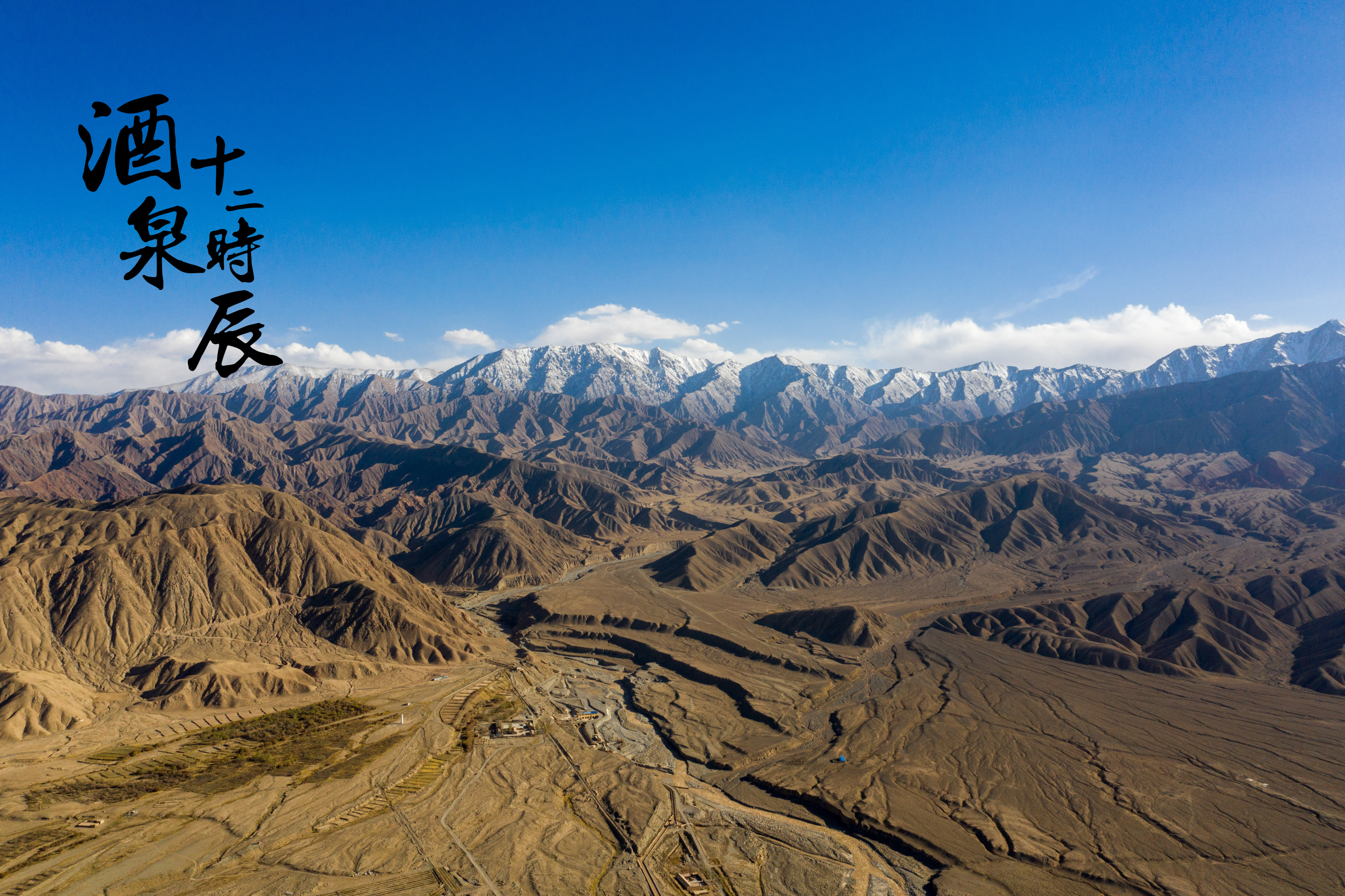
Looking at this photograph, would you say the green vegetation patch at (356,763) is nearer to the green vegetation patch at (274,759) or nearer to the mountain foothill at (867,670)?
the green vegetation patch at (274,759)

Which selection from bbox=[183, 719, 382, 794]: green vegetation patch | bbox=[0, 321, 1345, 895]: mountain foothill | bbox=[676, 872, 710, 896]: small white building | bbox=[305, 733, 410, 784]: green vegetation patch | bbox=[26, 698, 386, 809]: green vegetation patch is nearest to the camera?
bbox=[676, 872, 710, 896]: small white building

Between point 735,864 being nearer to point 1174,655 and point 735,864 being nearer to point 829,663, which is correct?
point 829,663

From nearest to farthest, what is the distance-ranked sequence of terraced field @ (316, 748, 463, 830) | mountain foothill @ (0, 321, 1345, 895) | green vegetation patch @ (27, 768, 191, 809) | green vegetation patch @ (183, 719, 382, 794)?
terraced field @ (316, 748, 463, 830) < mountain foothill @ (0, 321, 1345, 895) < green vegetation patch @ (27, 768, 191, 809) < green vegetation patch @ (183, 719, 382, 794)

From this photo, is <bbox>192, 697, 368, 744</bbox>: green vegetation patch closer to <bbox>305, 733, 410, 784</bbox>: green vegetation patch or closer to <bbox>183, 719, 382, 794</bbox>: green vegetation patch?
<bbox>183, 719, 382, 794</bbox>: green vegetation patch

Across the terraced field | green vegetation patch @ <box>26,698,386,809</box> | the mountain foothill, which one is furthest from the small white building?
green vegetation patch @ <box>26,698,386,809</box>

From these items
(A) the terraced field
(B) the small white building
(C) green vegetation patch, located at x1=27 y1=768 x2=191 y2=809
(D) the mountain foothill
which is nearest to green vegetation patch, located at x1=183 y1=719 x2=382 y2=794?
(C) green vegetation patch, located at x1=27 y1=768 x2=191 y2=809

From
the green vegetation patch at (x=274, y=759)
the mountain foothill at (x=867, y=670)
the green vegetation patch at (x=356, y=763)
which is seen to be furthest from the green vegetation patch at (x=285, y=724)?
the green vegetation patch at (x=356, y=763)

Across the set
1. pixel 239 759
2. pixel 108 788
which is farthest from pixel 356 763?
pixel 108 788

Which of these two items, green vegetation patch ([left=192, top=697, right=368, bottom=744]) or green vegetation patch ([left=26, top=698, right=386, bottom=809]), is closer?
green vegetation patch ([left=26, top=698, right=386, bottom=809])

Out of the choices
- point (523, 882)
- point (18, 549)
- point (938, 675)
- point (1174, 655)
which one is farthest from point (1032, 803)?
point (18, 549)

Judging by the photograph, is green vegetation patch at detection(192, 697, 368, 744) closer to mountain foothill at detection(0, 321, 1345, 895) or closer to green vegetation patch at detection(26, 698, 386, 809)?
green vegetation patch at detection(26, 698, 386, 809)

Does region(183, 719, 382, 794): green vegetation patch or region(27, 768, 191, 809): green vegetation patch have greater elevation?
region(27, 768, 191, 809): green vegetation patch
